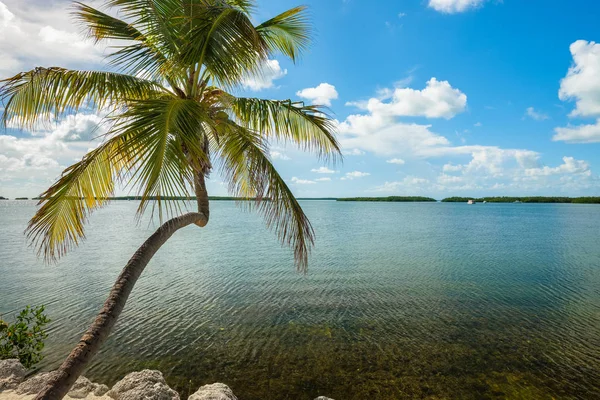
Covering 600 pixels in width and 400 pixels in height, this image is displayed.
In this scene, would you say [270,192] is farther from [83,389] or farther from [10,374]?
[10,374]

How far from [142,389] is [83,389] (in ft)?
3.61

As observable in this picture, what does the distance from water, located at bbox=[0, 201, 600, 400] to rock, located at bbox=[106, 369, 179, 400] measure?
120cm

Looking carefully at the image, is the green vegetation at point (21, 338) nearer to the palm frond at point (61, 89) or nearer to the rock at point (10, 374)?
the rock at point (10, 374)

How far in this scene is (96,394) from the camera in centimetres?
568

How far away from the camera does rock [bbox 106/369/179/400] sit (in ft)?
17.5

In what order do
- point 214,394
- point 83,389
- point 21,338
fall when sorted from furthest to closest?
point 21,338 → point 83,389 → point 214,394

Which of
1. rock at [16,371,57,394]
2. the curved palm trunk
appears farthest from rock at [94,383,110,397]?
the curved palm trunk

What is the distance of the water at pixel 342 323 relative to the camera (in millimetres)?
7301

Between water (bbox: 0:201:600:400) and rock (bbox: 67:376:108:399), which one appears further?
water (bbox: 0:201:600:400)

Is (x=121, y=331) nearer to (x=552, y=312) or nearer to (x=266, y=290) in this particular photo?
(x=266, y=290)

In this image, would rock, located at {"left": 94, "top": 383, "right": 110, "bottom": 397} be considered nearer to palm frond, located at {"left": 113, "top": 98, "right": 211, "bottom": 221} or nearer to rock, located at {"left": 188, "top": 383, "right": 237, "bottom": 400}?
rock, located at {"left": 188, "top": 383, "right": 237, "bottom": 400}

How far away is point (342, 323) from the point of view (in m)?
10.4

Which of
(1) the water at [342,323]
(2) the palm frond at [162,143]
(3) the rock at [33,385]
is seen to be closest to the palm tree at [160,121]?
(2) the palm frond at [162,143]

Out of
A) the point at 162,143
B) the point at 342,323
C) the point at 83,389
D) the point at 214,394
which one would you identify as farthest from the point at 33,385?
the point at 342,323
